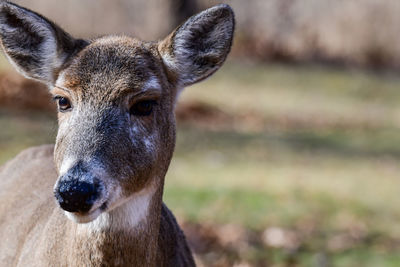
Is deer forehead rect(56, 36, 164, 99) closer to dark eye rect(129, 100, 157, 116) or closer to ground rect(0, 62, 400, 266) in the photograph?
dark eye rect(129, 100, 157, 116)

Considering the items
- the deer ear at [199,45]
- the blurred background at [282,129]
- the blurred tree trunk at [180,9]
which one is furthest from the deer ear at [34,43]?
the blurred tree trunk at [180,9]

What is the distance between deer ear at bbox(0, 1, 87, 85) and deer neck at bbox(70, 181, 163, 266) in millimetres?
870

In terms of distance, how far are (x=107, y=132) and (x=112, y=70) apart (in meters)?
0.36

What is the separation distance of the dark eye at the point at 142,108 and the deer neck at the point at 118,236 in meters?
0.40

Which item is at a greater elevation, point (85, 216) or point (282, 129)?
point (85, 216)

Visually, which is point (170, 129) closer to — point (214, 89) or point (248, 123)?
point (248, 123)

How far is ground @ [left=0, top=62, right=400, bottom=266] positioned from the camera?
320 inches

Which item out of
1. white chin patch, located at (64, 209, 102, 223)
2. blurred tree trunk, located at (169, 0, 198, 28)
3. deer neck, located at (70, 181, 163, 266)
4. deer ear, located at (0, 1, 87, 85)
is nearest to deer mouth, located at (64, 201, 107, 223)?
white chin patch, located at (64, 209, 102, 223)

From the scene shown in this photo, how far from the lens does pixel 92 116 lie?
12.5 ft

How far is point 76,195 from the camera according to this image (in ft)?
11.2

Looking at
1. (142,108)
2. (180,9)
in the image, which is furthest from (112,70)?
(180,9)

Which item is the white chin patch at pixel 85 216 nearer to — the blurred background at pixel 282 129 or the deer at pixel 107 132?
the deer at pixel 107 132

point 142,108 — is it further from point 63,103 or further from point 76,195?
point 76,195

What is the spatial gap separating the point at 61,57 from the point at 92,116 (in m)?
0.57
